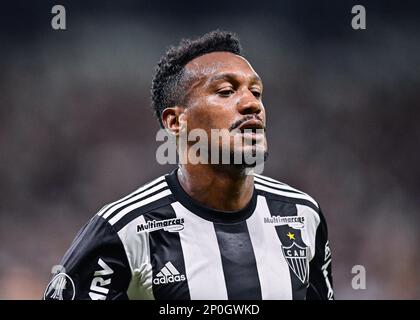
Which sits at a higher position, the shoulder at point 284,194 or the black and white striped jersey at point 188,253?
the shoulder at point 284,194

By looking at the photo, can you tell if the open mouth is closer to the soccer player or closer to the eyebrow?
the soccer player

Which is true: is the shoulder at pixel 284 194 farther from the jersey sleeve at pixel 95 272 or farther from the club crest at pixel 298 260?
the jersey sleeve at pixel 95 272

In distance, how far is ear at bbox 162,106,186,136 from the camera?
255 cm

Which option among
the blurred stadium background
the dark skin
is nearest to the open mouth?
the dark skin

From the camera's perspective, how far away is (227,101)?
2.39 meters

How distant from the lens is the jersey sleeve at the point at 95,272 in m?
2.22

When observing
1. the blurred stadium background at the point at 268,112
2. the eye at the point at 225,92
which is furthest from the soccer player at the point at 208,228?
the blurred stadium background at the point at 268,112

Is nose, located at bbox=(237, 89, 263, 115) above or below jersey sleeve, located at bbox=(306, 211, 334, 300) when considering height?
above

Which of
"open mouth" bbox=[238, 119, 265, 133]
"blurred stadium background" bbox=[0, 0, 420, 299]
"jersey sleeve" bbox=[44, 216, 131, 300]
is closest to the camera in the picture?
"jersey sleeve" bbox=[44, 216, 131, 300]

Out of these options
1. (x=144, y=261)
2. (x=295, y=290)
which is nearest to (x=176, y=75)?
(x=144, y=261)

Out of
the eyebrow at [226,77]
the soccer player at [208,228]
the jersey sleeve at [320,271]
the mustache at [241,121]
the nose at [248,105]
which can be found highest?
the eyebrow at [226,77]

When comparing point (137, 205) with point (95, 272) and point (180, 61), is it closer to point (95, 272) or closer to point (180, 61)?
point (95, 272)

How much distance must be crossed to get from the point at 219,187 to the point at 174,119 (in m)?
0.36
